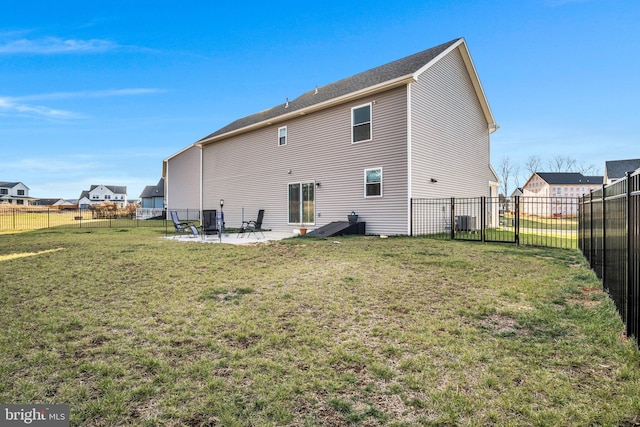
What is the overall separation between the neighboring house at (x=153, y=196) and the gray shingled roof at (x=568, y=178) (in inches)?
2603

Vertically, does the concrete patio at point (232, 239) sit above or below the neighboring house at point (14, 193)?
below

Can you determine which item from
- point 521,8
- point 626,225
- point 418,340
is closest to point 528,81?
point 521,8

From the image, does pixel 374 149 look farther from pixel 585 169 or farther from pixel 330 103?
pixel 585 169

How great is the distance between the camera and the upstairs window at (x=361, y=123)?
41.1 ft

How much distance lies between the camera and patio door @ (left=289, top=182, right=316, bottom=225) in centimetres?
1445

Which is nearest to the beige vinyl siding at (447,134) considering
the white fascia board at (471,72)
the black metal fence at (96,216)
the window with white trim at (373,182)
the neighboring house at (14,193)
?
the white fascia board at (471,72)

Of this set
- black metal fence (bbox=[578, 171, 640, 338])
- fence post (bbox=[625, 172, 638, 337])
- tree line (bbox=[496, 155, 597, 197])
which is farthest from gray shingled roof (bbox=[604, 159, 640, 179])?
fence post (bbox=[625, 172, 638, 337])

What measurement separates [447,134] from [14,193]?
315 feet

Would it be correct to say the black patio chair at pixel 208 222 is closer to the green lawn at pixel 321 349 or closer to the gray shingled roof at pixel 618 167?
the green lawn at pixel 321 349

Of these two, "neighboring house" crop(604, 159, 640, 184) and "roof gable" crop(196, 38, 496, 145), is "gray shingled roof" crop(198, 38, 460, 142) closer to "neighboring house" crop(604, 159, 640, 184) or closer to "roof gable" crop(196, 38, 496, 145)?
"roof gable" crop(196, 38, 496, 145)

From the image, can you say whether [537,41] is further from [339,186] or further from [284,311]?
[284,311]

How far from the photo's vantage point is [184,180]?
26594 mm

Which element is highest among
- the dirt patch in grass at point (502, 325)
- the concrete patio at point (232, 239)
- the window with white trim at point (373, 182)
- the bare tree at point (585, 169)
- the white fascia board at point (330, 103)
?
the bare tree at point (585, 169)

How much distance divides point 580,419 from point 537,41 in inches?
768
